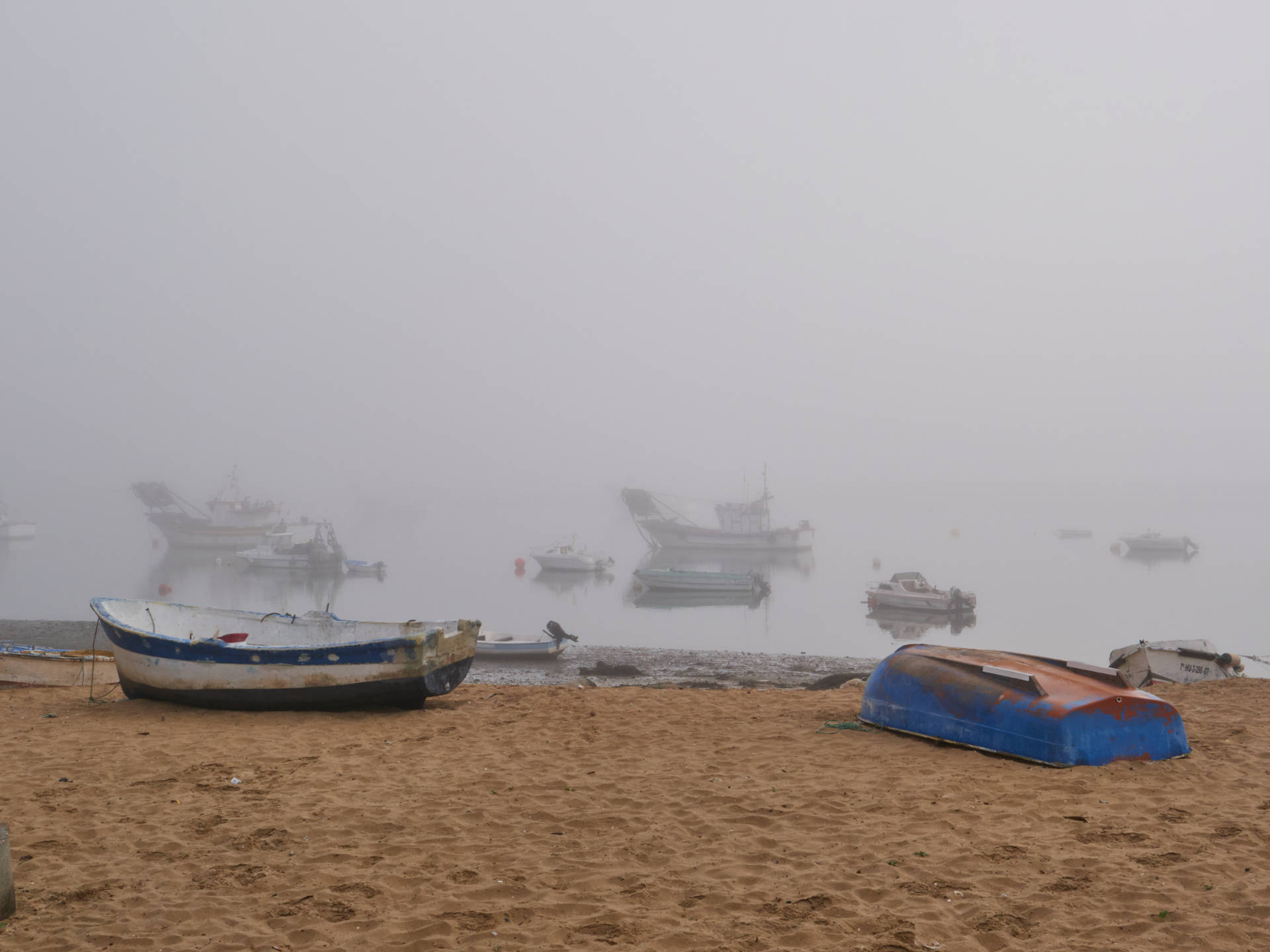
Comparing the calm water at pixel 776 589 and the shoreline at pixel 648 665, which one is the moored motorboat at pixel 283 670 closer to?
the shoreline at pixel 648 665

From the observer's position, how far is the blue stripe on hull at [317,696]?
10789 mm

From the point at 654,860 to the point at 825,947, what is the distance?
1.52 metres

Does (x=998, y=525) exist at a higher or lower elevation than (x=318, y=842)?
higher

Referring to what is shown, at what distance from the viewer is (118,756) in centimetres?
800

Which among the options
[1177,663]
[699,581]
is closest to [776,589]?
[699,581]

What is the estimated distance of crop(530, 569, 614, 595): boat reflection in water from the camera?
54344 millimetres

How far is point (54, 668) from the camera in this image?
14.2 meters

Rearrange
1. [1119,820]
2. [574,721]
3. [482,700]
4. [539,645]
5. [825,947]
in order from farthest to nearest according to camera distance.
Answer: [539,645]
[482,700]
[574,721]
[1119,820]
[825,947]

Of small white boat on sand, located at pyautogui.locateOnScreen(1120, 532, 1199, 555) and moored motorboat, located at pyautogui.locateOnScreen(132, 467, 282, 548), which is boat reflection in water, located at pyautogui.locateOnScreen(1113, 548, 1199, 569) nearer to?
small white boat on sand, located at pyautogui.locateOnScreen(1120, 532, 1199, 555)

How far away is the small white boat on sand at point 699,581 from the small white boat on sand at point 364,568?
67.3 ft

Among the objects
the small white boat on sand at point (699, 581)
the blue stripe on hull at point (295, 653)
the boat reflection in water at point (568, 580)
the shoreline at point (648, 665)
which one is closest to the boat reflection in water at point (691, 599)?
the small white boat on sand at point (699, 581)

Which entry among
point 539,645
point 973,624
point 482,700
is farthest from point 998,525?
point 482,700

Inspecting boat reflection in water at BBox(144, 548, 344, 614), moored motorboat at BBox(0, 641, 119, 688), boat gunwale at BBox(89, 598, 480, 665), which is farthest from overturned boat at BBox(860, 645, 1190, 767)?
boat reflection in water at BBox(144, 548, 344, 614)

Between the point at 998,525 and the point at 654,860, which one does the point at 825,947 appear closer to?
the point at 654,860
